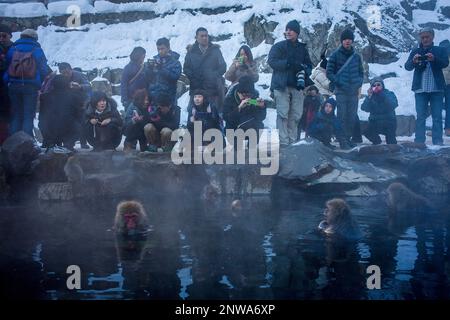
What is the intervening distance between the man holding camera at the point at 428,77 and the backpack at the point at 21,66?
6.02m

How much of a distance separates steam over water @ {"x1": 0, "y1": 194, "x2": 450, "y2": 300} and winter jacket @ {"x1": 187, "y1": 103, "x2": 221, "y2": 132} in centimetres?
→ 178

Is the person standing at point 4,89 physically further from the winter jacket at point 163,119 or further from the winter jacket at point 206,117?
the winter jacket at point 206,117

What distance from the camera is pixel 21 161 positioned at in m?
8.16

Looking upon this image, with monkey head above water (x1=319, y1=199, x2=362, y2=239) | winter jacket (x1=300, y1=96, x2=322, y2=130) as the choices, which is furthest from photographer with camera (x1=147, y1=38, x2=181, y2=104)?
monkey head above water (x1=319, y1=199, x2=362, y2=239)

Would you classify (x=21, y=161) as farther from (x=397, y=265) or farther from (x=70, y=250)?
(x=397, y=265)

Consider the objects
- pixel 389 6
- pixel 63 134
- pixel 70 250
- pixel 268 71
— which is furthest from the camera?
pixel 389 6

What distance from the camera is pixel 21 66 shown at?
8.43m

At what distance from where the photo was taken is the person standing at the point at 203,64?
912cm

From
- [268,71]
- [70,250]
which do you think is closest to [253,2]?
[268,71]

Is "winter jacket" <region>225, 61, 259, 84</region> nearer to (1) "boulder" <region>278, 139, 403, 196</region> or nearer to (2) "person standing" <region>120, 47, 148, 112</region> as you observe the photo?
(1) "boulder" <region>278, 139, 403, 196</region>

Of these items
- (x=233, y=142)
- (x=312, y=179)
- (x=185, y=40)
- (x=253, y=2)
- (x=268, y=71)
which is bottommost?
(x=312, y=179)

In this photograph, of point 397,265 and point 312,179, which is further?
point 312,179

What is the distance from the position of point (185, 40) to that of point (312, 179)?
34.6 ft

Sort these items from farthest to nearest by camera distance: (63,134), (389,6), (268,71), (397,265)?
(389,6) < (268,71) < (63,134) < (397,265)
